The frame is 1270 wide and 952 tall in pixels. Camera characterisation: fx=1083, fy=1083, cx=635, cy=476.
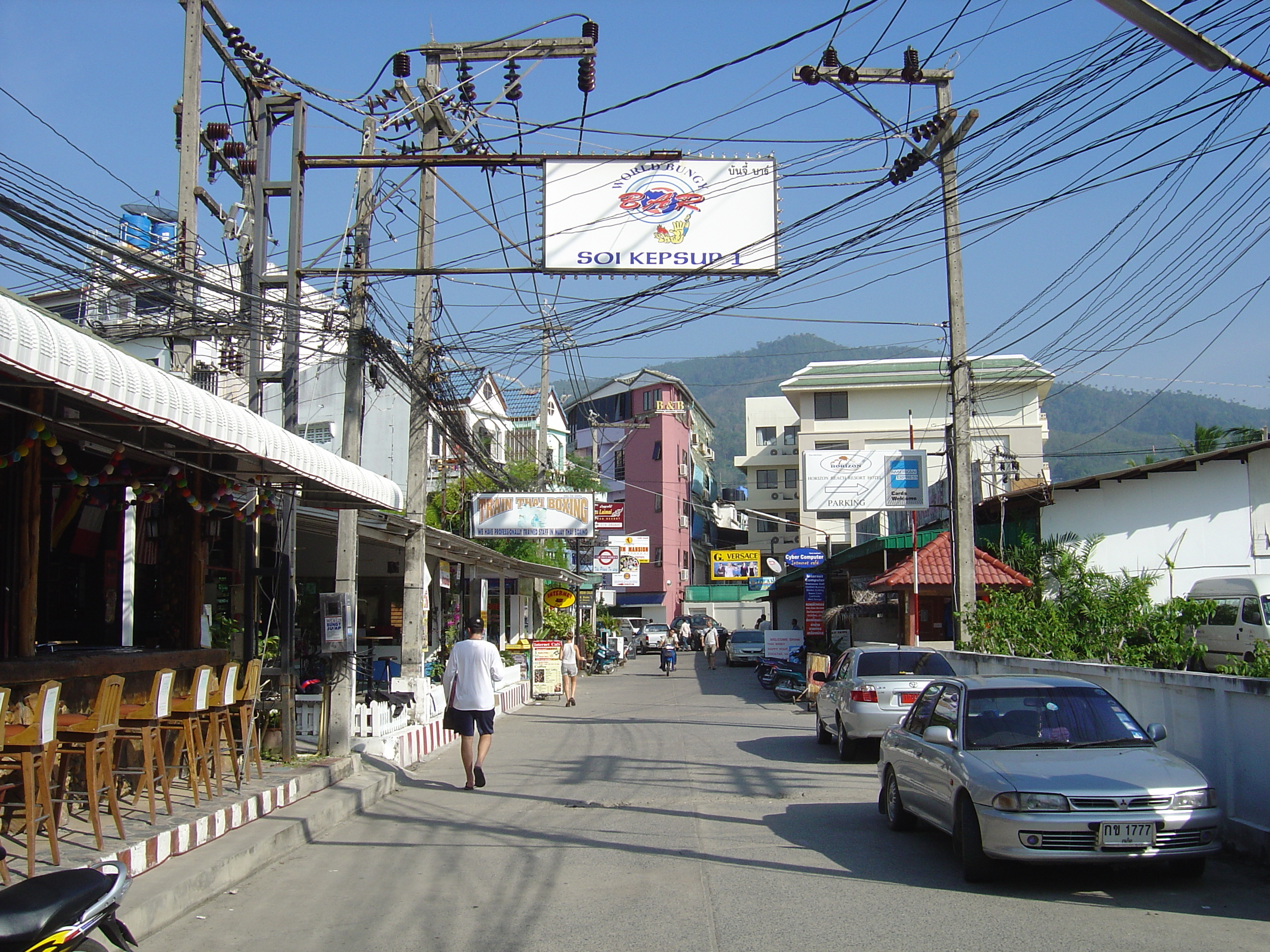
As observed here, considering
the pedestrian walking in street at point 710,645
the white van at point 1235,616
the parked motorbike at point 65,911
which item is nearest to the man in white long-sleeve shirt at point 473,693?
the parked motorbike at point 65,911

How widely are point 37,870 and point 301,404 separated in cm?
3207

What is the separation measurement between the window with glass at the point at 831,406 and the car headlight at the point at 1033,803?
166 ft

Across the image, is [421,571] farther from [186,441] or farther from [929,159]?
[929,159]

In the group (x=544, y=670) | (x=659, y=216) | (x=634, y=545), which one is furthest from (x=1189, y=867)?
(x=634, y=545)

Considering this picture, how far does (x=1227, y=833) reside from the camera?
8.55 metres

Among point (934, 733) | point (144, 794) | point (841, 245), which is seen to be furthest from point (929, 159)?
point (144, 794)

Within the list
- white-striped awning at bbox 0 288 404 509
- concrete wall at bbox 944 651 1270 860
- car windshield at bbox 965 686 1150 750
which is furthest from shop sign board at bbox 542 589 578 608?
car windshield at bbox 965 686 1150 750

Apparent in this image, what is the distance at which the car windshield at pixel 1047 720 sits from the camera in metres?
8.20

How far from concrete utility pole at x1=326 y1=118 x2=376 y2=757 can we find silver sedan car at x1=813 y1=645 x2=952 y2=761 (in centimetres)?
648

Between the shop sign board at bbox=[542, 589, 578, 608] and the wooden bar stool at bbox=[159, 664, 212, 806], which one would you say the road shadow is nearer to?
the wooden bar stool at bbox=[159, 664, 212, 806]

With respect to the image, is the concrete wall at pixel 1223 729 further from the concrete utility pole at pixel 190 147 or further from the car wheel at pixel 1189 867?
the concrete utility pole at pixel 190 147

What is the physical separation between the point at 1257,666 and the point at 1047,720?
2.60m

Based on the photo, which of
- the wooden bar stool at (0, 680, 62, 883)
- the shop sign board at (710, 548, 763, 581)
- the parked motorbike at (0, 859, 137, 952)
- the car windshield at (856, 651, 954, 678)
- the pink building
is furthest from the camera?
the pink building

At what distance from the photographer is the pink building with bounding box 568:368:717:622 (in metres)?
69.0
